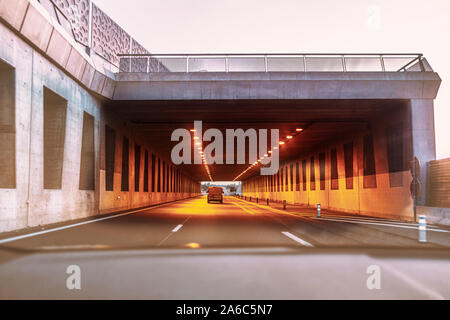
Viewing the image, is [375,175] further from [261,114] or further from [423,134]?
[261,114]

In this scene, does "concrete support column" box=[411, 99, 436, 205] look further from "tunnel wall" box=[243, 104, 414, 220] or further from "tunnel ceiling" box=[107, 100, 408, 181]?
"tunnel ceiling" box=[107, 100, 408, 181]

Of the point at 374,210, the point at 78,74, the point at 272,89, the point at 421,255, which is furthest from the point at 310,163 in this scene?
the point at 421,255

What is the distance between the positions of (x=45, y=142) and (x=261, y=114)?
466 inches

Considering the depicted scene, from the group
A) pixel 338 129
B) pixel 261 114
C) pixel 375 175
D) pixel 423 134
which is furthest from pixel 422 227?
pixel 338 129

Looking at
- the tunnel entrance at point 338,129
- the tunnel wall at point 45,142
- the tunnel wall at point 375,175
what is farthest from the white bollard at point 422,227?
the tunnel wall at point 45,142

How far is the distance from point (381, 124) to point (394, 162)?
113 inches

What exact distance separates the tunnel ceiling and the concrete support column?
0.89 m

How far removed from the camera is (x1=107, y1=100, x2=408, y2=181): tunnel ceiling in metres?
18.6

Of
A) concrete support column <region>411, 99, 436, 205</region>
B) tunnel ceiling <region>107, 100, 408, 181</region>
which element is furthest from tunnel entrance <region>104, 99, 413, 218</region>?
concrete support column <region>411, 99, 436, 205</region>

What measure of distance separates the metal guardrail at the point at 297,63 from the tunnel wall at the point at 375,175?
247 cm


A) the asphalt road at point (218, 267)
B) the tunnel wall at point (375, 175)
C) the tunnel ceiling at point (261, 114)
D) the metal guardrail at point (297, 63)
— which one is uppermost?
the metal guardrail at point (297, 63)

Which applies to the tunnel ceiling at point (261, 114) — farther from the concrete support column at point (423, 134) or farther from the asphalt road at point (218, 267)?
the asphalt road at point (218, 267)

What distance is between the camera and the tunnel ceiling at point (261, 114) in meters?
18.6
